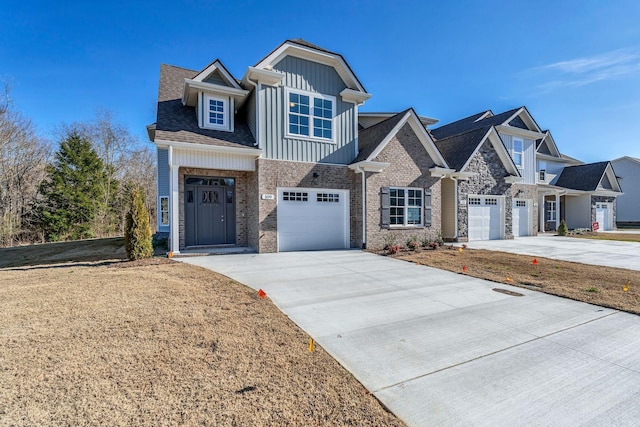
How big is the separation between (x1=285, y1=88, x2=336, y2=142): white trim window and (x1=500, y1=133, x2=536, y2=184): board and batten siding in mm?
12574

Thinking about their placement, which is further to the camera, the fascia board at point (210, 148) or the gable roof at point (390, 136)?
the gable roof at point (390, 136)

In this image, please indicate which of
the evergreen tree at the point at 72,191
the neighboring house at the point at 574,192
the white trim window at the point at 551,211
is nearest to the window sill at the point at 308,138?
the neighboring house at the point at 574,192

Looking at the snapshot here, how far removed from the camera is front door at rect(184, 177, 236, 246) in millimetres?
11266

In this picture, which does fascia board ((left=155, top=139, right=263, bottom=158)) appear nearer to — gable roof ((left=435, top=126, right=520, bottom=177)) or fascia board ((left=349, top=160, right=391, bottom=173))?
fascia board ((left=349, top=160, right=391, bottom=173))

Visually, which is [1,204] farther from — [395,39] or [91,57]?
[395,39]

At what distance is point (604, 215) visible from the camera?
2303cm

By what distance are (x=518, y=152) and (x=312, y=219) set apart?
1506cm

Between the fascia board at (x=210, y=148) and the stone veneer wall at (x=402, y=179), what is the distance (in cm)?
450

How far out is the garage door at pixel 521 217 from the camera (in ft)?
57.4

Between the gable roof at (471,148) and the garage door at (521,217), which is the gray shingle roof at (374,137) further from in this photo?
the garage door at (521,217)

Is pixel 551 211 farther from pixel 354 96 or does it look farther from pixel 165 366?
pixel 165 366

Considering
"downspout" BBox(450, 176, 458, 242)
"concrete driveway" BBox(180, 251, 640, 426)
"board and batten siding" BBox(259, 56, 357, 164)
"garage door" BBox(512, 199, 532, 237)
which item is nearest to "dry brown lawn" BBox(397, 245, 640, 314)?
"concrete driveway" BBox(180, 251, 640, 426)

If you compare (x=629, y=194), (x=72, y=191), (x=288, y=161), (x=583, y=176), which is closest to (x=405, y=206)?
(x=288, y=161)

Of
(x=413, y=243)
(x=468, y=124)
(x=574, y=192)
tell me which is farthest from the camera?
(x=574, y=192)
